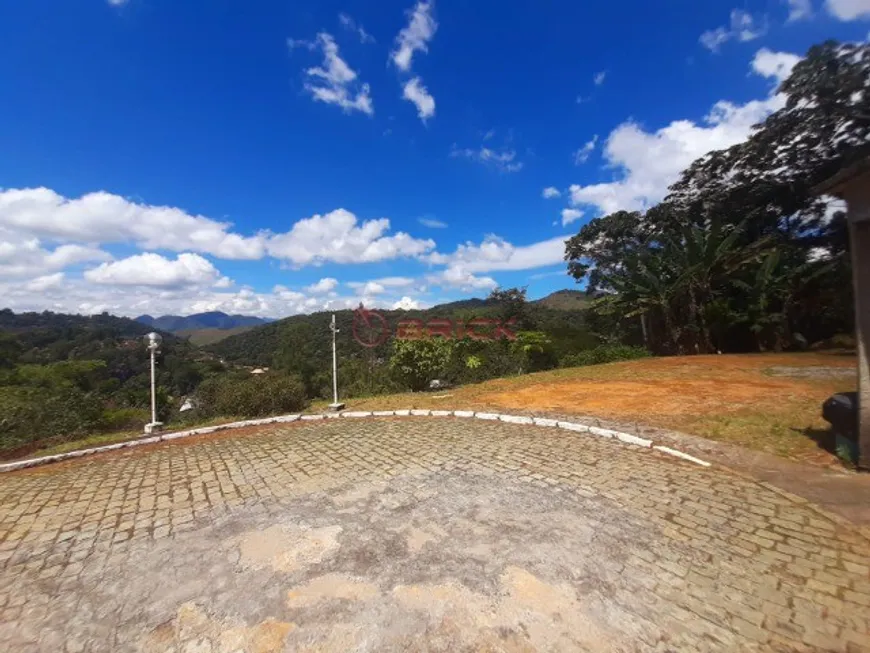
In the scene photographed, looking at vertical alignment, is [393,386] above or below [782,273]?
below

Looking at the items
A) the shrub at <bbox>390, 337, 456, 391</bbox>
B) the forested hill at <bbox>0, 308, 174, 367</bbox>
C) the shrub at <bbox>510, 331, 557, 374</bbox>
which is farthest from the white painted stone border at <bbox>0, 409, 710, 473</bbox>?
the forested hill at <bbox>0, 308, 174, 367</bbox>

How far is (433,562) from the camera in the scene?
11.0 feet

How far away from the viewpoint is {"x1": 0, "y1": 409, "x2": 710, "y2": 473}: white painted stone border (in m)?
6.59

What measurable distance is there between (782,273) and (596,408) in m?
14.9

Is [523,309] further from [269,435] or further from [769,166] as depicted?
[269,435]

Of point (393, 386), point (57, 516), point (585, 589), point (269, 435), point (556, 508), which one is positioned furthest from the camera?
point (393, 386)

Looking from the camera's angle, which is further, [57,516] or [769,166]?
[769,166]

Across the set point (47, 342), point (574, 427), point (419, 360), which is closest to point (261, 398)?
point (419, 360)

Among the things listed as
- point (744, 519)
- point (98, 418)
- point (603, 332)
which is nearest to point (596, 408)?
point (744, 519)

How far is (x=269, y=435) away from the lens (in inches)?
329

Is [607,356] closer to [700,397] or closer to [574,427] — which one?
[700,397]

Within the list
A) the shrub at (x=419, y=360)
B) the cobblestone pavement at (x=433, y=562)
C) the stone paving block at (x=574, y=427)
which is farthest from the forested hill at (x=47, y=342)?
the stone paving block at (x=574, y=427)

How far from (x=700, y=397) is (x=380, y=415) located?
7.50 metres

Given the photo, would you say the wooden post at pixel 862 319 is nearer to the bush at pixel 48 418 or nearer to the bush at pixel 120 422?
the bush at pixel 48 418
